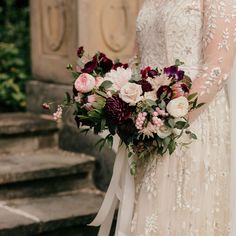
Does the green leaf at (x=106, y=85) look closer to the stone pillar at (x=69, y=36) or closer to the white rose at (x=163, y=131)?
the white rose at (x=163, y=131)

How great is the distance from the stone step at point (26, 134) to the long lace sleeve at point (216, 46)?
253 cm

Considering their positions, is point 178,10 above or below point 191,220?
above

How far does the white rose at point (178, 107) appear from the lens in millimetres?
2992

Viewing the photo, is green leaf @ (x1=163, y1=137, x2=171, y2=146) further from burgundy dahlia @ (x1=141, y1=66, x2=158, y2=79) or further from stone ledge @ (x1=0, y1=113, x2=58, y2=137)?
stone ledge @ (x1=0, y1=113, x2=58, y2=137)

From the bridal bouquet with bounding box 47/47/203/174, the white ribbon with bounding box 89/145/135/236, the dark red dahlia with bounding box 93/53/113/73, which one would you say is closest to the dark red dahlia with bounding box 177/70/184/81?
the bridal bouquet with bounding box 47/47/203/174

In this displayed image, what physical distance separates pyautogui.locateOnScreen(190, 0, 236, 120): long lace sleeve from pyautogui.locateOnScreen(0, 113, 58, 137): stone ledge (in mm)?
2519

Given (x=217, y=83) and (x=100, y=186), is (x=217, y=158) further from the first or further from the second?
(x=100, y=186)

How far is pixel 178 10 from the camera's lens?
10.7 ft

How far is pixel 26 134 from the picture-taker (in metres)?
5.54

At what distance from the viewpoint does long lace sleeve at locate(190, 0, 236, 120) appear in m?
3.15

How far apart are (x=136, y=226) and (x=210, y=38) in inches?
37.1

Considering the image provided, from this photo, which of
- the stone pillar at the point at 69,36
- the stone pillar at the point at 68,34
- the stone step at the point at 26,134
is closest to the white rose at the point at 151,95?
the stone pillar at the point at 69,36

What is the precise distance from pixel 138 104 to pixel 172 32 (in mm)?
443

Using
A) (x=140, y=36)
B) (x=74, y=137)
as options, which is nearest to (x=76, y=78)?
(x=140, y=36)
